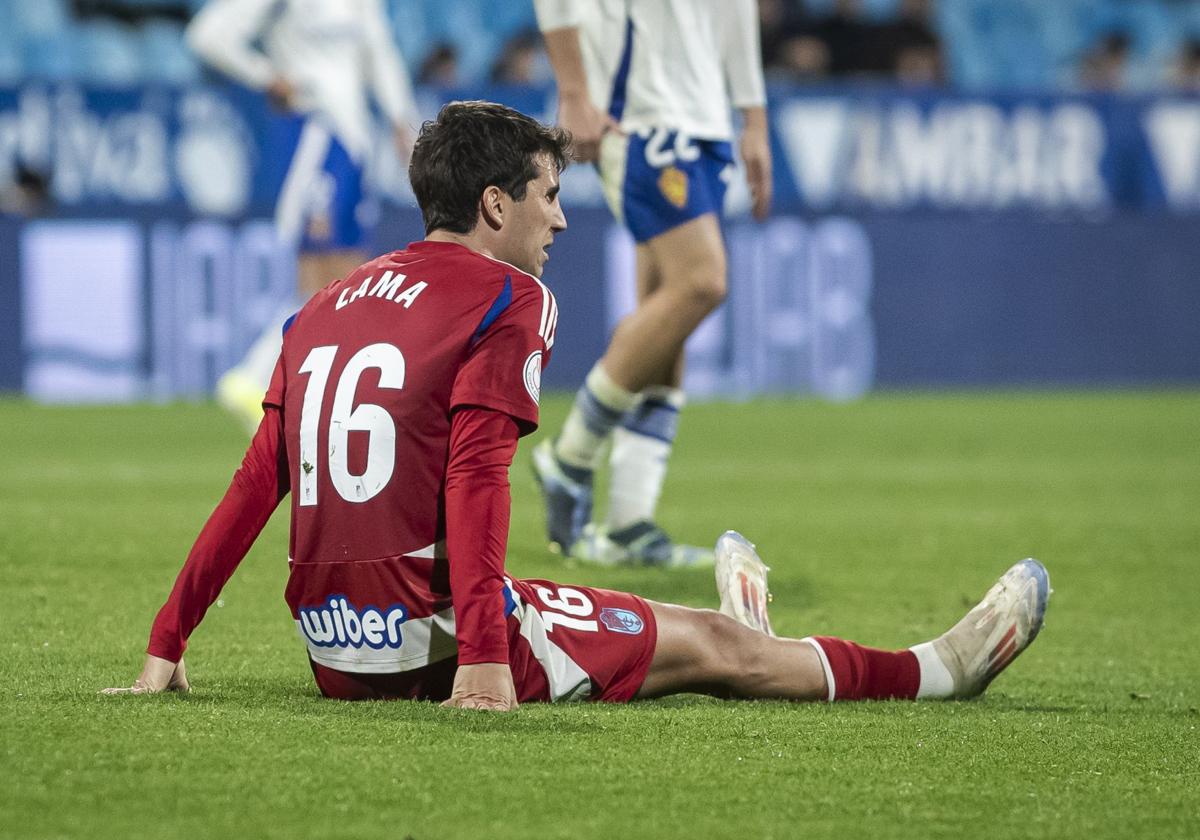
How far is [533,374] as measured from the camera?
3.08 metres

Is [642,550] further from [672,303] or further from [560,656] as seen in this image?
[560,656]

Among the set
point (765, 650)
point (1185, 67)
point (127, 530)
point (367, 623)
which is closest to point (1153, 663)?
point (765, 650)

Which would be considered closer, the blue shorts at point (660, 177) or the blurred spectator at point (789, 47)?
the blue shorts at point (660, 177)

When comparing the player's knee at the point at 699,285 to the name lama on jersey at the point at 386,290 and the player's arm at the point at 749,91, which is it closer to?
the player's arm at the point at 749,91

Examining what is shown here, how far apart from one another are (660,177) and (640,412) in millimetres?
700

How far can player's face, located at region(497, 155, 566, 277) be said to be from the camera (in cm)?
326

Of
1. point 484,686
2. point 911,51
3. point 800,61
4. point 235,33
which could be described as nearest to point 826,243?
point 800,61

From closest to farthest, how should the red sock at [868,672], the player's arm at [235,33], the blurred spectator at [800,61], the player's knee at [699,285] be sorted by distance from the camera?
1. the red sock at [868,672]
2. the player's knee at [699,285]
3. the player's arm at [235,33]
4. the blurred spectator at [800,61]

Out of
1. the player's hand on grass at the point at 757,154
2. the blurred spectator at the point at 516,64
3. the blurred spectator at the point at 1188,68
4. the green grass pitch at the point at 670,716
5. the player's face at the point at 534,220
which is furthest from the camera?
the blurred spectator at the point at 1188,68

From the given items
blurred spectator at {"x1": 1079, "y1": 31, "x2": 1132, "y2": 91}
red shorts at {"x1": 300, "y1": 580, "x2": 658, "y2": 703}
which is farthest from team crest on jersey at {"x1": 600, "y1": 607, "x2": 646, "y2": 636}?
blurred spectator at {"x1": 1079, "y1": 31, "x2": 1132, "y2": 91}

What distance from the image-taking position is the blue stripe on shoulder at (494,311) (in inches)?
121

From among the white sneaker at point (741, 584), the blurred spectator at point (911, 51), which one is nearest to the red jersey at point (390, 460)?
the white sneaker at point (741, 584)

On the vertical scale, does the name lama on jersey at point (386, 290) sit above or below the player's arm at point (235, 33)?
below

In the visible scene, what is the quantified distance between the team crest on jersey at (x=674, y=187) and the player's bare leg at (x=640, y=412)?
0.22 ft
